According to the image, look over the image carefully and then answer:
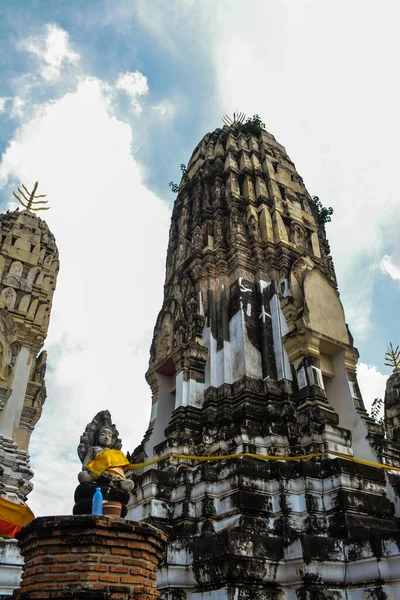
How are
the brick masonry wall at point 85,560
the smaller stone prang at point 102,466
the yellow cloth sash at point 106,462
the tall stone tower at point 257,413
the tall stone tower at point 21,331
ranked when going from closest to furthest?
the brick masonry wall at point 85,560 < the smaller stone prang at point 102,466 < the yellow cloth sash at point 106,462 < the tall stone tower at point 257,413 < the tall stone tower at point 21,331

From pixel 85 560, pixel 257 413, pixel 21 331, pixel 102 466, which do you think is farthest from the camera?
pixel 21 331

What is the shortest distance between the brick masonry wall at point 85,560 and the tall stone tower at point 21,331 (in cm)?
781

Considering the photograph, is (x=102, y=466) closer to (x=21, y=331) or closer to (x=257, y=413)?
(x=257, y=413)

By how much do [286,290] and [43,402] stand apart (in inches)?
375

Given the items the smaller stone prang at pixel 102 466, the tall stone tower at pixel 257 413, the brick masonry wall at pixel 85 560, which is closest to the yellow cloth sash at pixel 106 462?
the smaller stone prang at pixel 102 466

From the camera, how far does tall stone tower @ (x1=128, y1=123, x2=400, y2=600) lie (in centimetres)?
756

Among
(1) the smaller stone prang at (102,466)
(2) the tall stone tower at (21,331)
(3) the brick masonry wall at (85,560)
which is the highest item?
(2) the tall stone tower at (21,331)

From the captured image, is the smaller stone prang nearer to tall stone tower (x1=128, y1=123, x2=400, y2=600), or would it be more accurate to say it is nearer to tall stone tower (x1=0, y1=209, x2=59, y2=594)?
tall stone tower (x1=128, y1=123, x2=400, y2=600)

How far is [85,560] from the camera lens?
453cm

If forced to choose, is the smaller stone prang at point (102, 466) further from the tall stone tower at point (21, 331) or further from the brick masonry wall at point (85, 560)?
the tall stone tower at point (21, 331)

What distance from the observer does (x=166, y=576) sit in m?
7.82

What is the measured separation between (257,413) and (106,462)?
4.50 meters

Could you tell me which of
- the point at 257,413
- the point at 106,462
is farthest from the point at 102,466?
the point at 257,413

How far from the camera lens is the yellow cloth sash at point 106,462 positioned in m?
7.05
